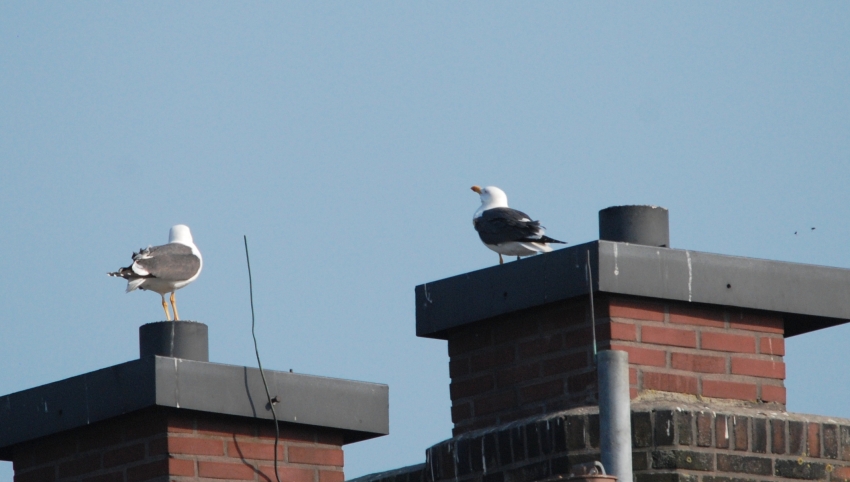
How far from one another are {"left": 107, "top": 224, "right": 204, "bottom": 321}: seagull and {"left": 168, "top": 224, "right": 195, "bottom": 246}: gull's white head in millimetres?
336

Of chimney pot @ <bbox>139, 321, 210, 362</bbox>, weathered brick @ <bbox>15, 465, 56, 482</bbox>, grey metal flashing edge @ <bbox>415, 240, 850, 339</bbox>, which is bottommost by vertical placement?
weathered brick @ <bbox>15, 465, 56, 482</bbox>

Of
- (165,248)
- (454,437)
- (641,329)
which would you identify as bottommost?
(454,437)

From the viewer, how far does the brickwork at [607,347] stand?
5137 millimetres

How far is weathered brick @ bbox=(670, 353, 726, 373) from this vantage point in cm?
521

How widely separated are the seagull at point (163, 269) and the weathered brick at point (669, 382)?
587 cm

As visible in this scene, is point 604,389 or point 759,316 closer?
point 604,389

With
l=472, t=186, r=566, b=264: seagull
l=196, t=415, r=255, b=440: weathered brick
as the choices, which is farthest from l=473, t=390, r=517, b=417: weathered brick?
l=472, t=186, r=566, b=264: seagull

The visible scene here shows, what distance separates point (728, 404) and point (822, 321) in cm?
64

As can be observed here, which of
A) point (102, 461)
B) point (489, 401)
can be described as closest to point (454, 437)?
point (489, 401)

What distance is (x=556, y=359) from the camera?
5.25m

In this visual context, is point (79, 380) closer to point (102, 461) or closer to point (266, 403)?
point (102, 461)

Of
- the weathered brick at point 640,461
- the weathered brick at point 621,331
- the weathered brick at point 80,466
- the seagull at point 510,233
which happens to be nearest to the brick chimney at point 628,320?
the weathered brick at point 621,331

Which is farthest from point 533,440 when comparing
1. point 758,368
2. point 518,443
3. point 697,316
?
point 758,368

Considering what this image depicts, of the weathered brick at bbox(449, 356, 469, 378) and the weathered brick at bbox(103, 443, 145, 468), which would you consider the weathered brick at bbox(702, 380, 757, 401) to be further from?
the weathered brick at bbox(103, 443, 145, 468)
